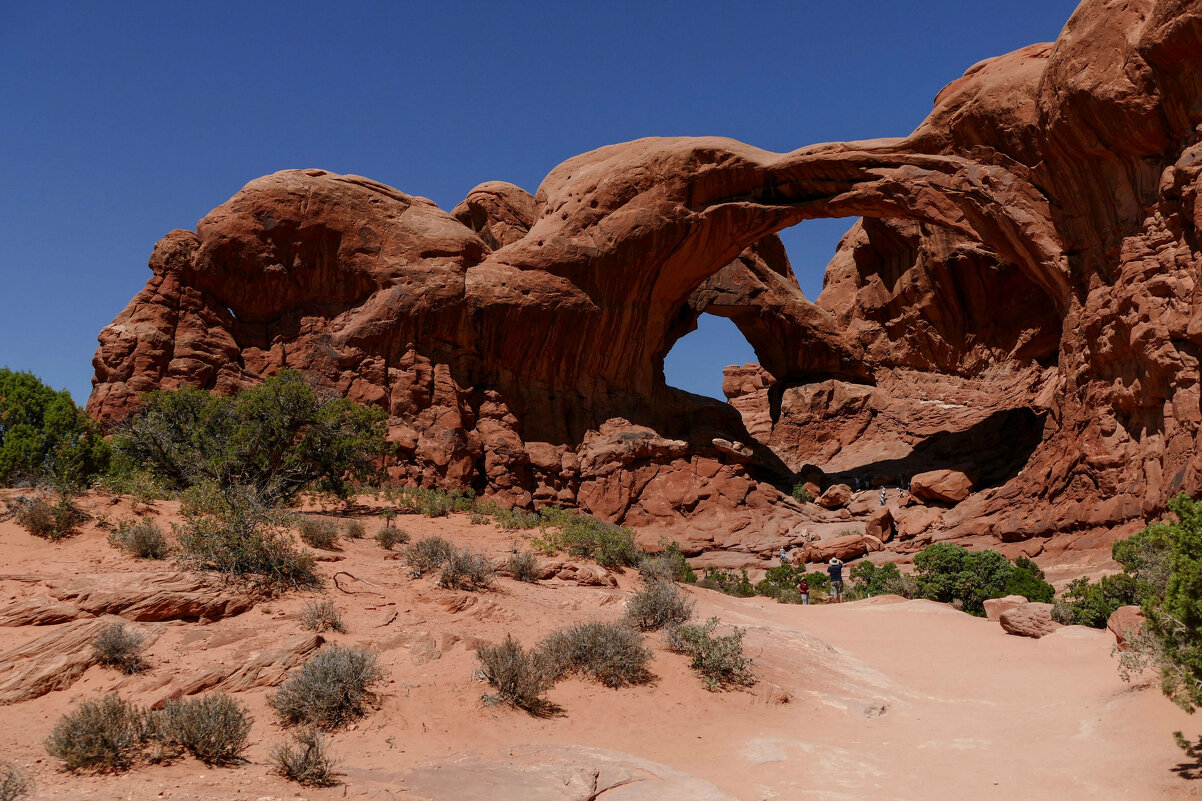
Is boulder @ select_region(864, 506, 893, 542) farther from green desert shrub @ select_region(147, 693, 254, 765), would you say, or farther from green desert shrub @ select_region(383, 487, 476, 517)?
green desert shrub @ select_region(147, 693, 254, 765)

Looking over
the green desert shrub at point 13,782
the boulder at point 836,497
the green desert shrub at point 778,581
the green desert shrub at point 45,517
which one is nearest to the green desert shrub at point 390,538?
the green desert shrub at point 45,517

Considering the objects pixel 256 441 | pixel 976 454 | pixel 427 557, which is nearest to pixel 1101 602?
pixel 427 557

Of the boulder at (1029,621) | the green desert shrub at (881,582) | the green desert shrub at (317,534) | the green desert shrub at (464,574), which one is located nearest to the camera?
the green desert shrub at (464,574)

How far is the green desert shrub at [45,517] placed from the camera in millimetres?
10539

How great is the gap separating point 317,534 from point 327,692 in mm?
5249

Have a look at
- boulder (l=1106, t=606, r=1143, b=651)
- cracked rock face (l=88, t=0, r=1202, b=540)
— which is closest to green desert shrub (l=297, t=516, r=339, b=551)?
boulder (l=1106, t=606, r=1143, b=651)

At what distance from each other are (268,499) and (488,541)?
14.1 ft

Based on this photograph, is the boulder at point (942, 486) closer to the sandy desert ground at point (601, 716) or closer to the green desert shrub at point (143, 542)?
the sandy desert ground at point (601, 716)

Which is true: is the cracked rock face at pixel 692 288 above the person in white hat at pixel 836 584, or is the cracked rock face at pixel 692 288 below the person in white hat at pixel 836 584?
above

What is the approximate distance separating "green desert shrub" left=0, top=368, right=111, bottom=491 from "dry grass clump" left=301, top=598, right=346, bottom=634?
307 inches

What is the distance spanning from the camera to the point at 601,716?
331 inches

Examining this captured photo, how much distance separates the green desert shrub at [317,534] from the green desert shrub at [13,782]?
6605mm

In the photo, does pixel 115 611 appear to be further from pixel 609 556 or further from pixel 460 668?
pixel 609 556

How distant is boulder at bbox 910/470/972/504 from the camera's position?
2694cm
